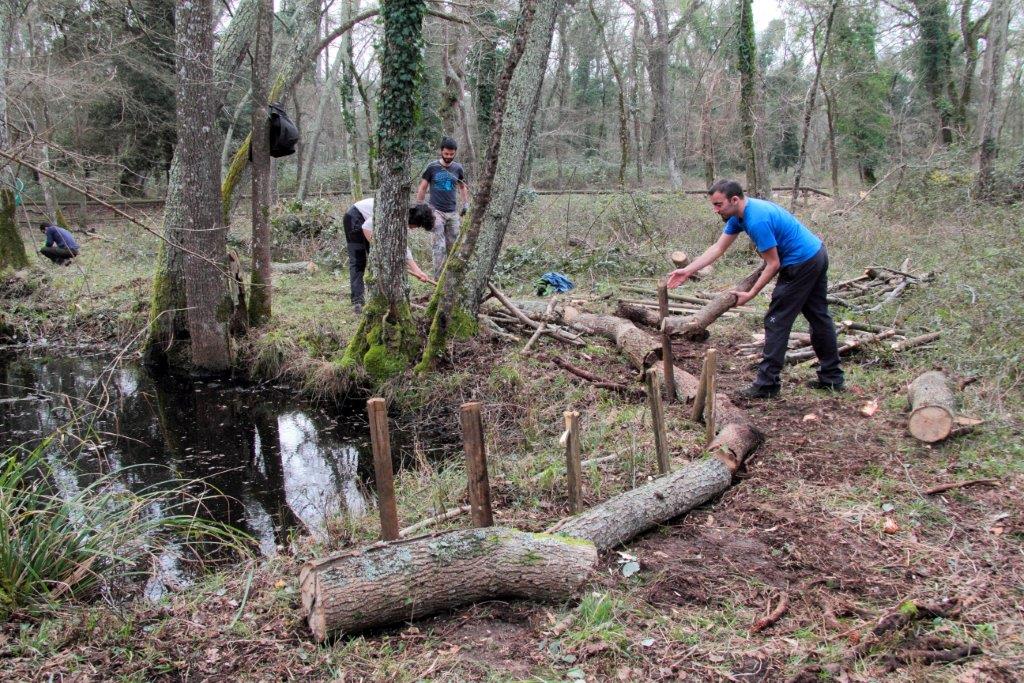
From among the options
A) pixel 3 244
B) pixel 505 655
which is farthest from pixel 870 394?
pixel 3 244

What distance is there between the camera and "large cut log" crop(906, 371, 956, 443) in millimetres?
4941

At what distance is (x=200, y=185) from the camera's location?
8359mm

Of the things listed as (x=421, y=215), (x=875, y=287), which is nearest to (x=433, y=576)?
(x=421, y=215)

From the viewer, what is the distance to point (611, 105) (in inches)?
1367

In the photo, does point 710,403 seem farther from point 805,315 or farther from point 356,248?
point 356,248

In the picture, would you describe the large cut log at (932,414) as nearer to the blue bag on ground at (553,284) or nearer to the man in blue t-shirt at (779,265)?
the man in blue t-shirt at (779,265)

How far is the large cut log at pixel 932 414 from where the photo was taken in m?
4.94

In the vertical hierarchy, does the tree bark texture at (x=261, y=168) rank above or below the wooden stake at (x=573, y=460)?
above

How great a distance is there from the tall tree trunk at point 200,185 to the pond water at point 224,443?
0.63 m

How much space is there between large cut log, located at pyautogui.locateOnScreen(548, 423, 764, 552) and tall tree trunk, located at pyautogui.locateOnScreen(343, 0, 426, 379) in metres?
4.15

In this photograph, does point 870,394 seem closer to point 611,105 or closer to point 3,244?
point 3,244

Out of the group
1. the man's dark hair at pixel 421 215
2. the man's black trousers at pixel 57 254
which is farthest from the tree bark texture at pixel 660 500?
the man's black trousers at pixel 57 254

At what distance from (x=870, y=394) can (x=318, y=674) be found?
5.17 meters

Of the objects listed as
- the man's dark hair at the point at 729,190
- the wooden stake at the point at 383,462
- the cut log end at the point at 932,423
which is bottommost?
the cut log end at the point at 932,423
